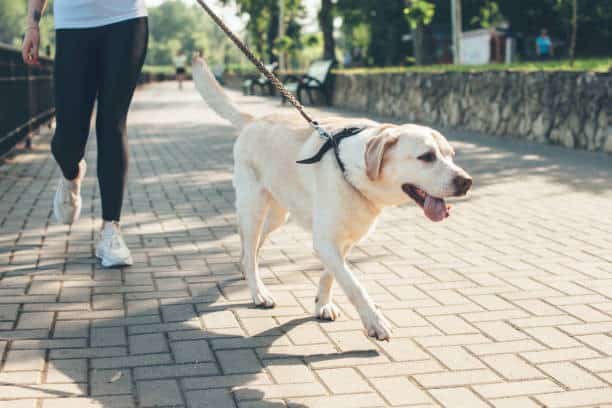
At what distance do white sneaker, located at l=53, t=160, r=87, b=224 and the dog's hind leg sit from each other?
157 cm

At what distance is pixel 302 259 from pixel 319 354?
1.86m

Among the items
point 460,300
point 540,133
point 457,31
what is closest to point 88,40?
point 460,300

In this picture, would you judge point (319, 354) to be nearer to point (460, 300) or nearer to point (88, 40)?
point (460, 300)

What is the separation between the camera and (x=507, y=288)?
457cm

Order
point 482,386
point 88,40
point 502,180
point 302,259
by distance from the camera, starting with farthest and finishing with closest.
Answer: point 502,180
point 302,259
point 88,40
point 482,386

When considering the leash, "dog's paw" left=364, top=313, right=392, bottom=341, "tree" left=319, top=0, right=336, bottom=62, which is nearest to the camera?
"dog's paw" left=364, top=313, right=392, bottom=341

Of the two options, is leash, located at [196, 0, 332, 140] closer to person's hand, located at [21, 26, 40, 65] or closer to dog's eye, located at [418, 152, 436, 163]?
dog's eye, located at [418, 152, 436, 163]

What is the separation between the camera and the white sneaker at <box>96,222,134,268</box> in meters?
4.95

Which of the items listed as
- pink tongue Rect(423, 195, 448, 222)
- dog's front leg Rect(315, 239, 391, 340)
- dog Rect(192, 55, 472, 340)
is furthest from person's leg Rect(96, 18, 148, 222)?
pink tongue Rect(423, 195, 448, 222)

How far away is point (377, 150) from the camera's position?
3326mm

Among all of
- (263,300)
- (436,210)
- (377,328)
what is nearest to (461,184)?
(436,210)

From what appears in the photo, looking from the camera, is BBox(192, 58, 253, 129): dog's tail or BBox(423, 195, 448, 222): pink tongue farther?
BBox(192, 58, 253, 129): dog's tail

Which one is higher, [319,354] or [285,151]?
[285,151]

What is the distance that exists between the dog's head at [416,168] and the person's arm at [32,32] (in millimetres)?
2604
